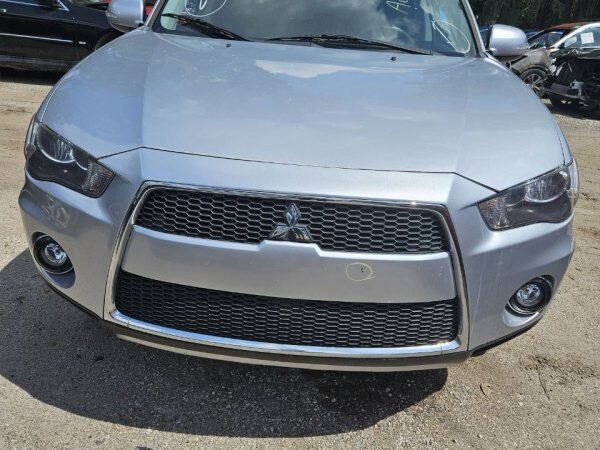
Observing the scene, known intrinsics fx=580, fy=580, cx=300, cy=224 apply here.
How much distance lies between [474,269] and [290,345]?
2.17 feet

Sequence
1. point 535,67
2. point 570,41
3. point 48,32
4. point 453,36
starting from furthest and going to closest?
point 570,41 < point 535,67 < point 48,32 < point 453,36

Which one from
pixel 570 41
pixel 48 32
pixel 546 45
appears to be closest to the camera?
pixel 48 32

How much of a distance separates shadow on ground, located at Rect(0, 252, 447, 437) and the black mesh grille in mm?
468

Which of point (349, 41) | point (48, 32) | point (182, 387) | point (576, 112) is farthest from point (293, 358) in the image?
point (576, 112)

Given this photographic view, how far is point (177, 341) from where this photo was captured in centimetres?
200

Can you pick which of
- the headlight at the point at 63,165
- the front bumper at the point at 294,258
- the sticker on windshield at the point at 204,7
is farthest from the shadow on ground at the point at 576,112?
the headlight at the point at 63,165

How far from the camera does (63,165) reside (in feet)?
6.66

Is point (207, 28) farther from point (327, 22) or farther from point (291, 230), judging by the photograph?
point (291, 230)

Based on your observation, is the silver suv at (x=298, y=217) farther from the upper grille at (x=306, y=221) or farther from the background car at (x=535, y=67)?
the background car at (x=535, y=67)

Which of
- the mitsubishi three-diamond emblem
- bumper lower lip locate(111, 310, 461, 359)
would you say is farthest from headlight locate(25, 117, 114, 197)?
the mitsubishi three-diamond emblem

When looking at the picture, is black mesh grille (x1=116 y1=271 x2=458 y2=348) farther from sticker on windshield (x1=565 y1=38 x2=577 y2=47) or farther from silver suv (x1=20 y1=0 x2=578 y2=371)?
sticker on windshield (x1=565 y1=38 x2=577 y2=47)

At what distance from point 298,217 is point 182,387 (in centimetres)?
103

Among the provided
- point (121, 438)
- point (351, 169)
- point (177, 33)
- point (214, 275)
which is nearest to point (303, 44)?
point (177, 33)

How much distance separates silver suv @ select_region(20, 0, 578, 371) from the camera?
1838mm
